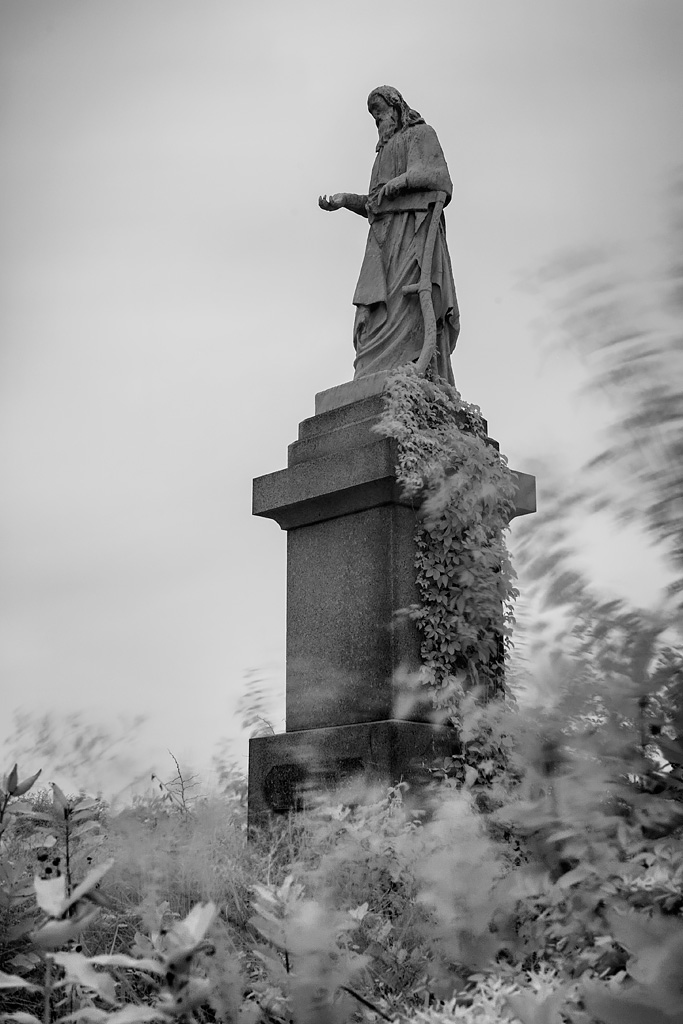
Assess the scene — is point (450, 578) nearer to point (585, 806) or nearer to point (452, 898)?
point (452, 898)

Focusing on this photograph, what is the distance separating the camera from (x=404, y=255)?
6.17 meters

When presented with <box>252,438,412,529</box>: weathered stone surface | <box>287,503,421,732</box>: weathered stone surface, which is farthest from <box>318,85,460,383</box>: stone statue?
<box>287,503,421,732</box>: weathered stone surface

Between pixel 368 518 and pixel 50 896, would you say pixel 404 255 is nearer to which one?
pixel 368 518

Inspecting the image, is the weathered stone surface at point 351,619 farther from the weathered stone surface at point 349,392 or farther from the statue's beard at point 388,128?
the statue's beard at point 388,128

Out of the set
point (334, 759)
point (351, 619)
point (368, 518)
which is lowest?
point (334, 759)

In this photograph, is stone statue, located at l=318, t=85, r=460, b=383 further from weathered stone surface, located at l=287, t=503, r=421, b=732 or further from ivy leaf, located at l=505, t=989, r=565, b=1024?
ivy leaf, located at l=505, t=989, r=565, b=1024

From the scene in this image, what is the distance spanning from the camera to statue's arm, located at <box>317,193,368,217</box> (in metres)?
6.39

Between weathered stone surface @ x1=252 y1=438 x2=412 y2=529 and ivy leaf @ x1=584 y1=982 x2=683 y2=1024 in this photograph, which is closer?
ivy leaf @ x1=584 y1=982 x2=683 y2=1024

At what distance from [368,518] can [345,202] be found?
2128 millimetres

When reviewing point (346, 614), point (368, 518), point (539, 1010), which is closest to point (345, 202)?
point (368, 518)

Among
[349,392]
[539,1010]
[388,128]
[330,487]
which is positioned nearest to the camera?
[539,1010]

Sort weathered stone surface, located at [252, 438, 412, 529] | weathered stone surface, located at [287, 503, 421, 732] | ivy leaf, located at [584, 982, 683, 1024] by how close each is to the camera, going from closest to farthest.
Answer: ivy leaf, located at [584, 982, 683, 1024], weathered stone surface, located at [287, 503, 421, 732], weathered stone surface, located at [252, 438, 412, 529]

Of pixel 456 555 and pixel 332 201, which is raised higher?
pixel 332 201

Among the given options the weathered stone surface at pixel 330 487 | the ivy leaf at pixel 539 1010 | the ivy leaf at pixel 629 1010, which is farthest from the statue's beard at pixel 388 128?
the ivy leaf at pixel 629 1010
